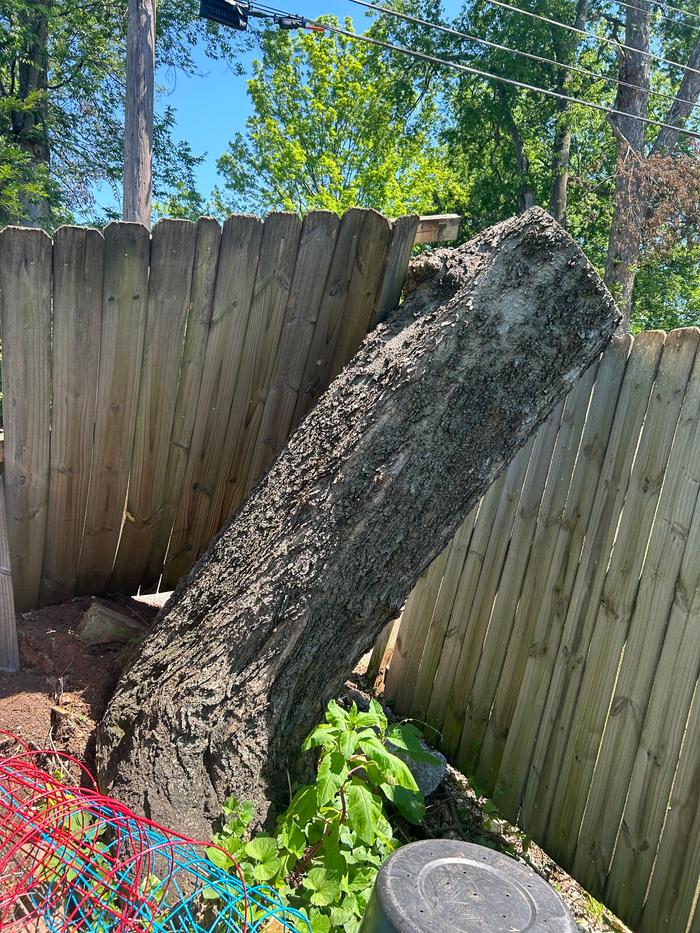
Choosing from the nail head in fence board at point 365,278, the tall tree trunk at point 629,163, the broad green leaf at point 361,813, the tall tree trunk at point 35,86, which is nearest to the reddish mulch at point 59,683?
the broad green leaf at point 361,813

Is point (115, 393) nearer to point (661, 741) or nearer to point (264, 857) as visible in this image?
point (264, 857)

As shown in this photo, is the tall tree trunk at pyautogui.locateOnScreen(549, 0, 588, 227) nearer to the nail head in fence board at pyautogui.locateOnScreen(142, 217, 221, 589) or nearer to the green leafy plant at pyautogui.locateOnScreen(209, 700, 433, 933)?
the nail head in fence board at pyautogui.locateOnScreen(142, 217, 221, 589)

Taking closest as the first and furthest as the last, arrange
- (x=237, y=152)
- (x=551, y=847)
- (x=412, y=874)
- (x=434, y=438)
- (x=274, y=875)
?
(x=412, y=874) < (x=274, y=875) < (x=434, y=438) < (x=551, y=847) < (x=237, y=152)

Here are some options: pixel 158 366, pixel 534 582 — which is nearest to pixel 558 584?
pixel 534 582

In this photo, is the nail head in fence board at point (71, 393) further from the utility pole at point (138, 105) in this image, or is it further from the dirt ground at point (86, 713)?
the utility pole at point (138, 105)

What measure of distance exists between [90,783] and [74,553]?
3.38ft

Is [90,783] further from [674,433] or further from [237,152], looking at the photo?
[237,152]

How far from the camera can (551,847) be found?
110 inches

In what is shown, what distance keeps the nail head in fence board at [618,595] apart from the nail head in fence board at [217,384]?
166 centimetres

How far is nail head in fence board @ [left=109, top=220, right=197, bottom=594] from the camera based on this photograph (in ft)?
9.05

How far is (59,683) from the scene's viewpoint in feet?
8.32

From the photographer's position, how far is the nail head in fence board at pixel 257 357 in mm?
2898

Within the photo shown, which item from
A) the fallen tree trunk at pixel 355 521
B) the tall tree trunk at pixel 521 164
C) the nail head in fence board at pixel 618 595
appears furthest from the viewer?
the tall tree trunk at pixel 521 164

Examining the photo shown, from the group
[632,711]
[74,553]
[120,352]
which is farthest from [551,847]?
[120,352]
